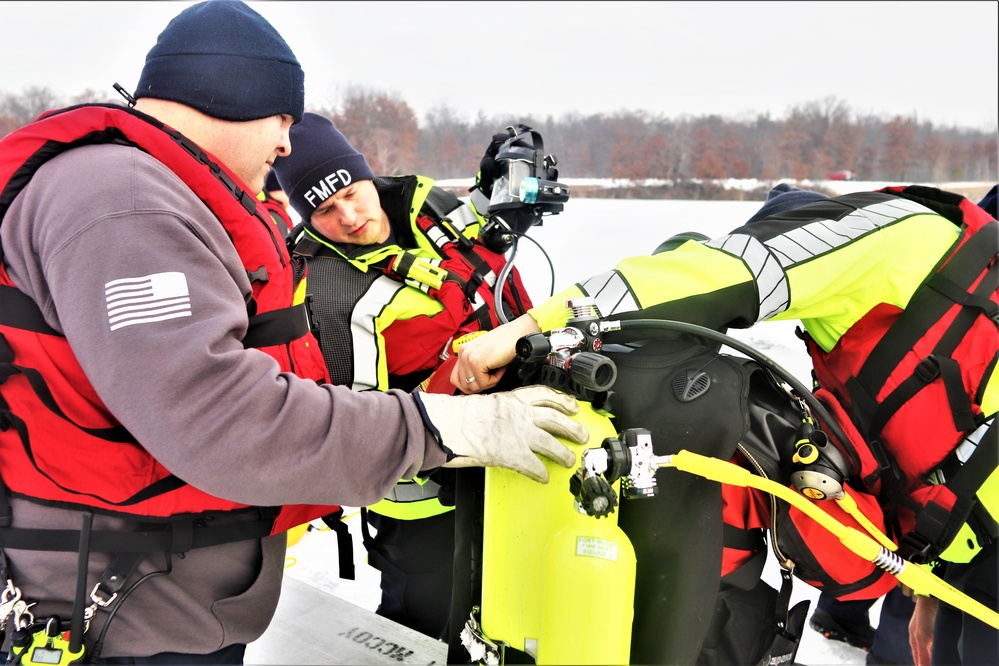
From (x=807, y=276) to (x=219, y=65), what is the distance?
1.30 meters

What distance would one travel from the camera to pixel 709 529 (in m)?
1.34

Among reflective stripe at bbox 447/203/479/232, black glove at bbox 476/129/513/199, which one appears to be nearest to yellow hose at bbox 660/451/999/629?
reflective stripe at bbox 447/203/479/232

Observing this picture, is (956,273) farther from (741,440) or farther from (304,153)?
(304,153)

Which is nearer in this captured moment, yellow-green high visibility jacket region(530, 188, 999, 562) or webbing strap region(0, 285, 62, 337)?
webbing strap region(0, 285, 62, 337)

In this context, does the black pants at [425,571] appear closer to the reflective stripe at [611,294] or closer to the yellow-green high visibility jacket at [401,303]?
the yellow-green high visibility jacket at [401,303]

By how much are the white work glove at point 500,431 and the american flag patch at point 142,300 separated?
0.44 meters

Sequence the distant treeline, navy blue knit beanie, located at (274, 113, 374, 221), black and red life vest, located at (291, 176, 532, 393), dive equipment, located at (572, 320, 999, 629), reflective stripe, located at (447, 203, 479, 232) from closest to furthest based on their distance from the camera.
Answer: dive equipment, located at (572, 320, 999, 629) < black and red life vest, located at (291, 176, 532, 393) < navy blue knit beanie, located at (274, 113, 374, 221) < reflective stripe, located at (447, 203, 479, 232) < the distant treeline

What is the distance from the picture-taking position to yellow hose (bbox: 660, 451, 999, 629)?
1219 mm

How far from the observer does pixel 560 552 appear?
42.3 inches

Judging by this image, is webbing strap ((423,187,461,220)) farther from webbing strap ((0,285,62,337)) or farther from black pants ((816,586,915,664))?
black pants ((816,586,915,664))

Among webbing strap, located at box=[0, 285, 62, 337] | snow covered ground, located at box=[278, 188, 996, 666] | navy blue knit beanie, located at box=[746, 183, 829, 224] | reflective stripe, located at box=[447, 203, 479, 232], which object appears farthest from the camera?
snow covered ground, located at box=[278, 188, 996, 666]

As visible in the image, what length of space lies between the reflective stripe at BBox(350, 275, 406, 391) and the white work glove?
1.02 metres

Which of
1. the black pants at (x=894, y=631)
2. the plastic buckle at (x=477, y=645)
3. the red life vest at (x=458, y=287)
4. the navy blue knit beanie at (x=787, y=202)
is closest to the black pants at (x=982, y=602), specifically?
the black pants at (x=894, y=631)

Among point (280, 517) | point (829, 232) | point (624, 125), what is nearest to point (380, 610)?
point (280, 517)
